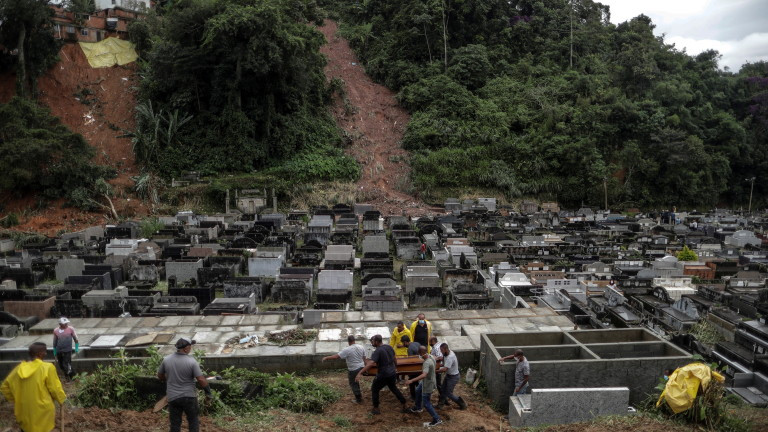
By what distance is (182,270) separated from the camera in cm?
2717

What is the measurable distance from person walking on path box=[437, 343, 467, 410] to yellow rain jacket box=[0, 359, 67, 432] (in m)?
5.63

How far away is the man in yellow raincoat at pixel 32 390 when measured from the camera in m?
7.09

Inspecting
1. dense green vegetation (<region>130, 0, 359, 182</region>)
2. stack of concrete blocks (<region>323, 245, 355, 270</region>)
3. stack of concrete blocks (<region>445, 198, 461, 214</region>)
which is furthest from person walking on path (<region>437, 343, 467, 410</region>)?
dense green vegetation (<region>130, 0, 359, 182</region>)

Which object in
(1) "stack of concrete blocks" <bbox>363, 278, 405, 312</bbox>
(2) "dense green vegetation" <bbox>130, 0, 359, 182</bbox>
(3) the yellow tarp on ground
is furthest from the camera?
(3) the yellow tarp on ground

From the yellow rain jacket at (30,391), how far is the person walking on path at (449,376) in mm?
5633

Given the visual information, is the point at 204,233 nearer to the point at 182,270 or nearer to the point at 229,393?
the point at 182,270

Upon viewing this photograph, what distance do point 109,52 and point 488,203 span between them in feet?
134

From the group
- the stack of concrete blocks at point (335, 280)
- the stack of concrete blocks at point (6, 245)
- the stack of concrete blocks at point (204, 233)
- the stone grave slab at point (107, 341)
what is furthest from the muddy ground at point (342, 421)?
the stack of concrete blocks at point (6, 245)

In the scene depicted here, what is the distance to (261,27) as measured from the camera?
45.4 m

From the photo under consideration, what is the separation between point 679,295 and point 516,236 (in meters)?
12.2

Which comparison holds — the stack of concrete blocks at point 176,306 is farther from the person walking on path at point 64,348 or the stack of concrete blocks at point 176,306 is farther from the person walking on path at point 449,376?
the person walking on path at point 449,376

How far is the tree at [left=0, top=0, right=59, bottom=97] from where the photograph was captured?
1867 inches

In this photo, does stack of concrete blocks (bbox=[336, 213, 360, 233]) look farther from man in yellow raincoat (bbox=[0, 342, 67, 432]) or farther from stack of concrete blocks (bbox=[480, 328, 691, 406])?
man in yellow raincoat (bbox=[0, 342, 67, 432])

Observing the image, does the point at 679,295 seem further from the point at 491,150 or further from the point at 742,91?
the point at 742,91
